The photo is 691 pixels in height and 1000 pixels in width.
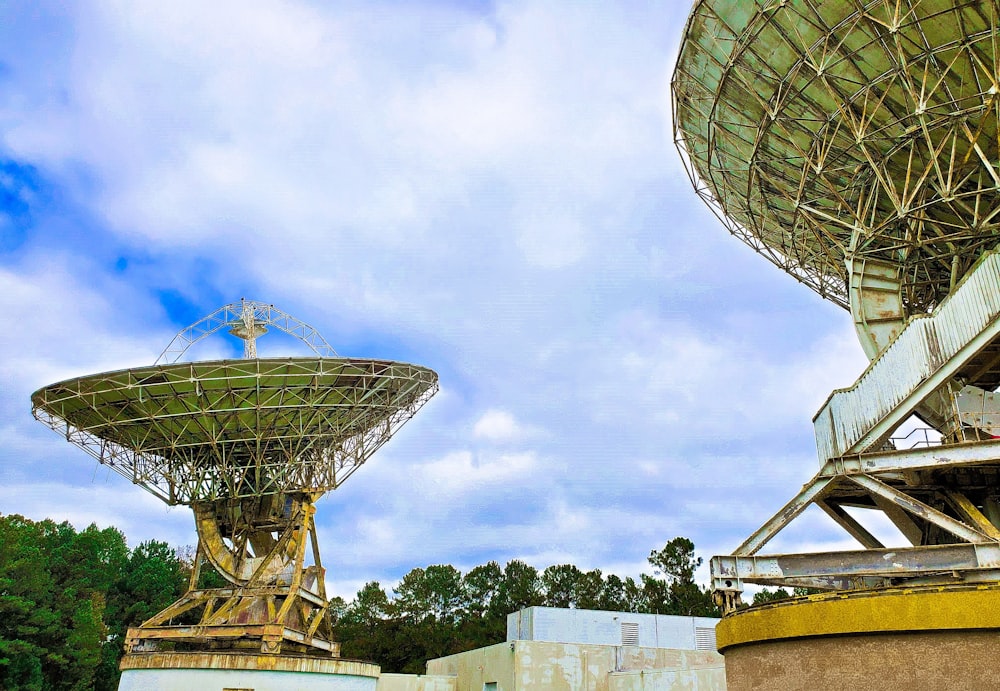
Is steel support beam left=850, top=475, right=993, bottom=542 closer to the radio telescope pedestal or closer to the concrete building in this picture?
the radio telescope pedestal

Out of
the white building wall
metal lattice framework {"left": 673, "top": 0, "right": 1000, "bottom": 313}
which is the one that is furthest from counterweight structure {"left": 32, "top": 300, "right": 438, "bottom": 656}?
metal lattice framework {"left": 673, "top": 0, "right": 1000, "bottom": 313}

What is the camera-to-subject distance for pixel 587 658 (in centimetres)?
3372

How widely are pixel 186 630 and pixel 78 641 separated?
15.9 m

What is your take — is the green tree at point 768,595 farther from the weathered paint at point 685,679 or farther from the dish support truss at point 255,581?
the dish support truss at point 255,581

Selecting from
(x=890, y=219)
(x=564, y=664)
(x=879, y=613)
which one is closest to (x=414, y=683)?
(x=564, y=664)

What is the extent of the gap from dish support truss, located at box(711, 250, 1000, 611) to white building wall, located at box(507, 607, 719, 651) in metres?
21.5

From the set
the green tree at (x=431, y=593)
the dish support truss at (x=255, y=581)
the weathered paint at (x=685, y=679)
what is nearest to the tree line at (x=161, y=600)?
the green tree at (x=431, y=593)

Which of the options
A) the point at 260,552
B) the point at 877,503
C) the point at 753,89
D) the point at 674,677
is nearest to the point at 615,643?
the point at 674,677

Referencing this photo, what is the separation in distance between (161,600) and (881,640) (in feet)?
172

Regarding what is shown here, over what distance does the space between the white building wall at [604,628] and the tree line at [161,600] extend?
761 inches

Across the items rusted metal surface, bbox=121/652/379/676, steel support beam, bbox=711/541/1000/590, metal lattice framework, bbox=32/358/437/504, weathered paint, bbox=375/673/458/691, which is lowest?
weathered paint, bbox=375/673/458/691

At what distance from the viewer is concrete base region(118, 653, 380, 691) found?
28188mm

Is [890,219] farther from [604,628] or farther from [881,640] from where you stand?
[604,628]

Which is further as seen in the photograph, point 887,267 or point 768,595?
point 768,595
